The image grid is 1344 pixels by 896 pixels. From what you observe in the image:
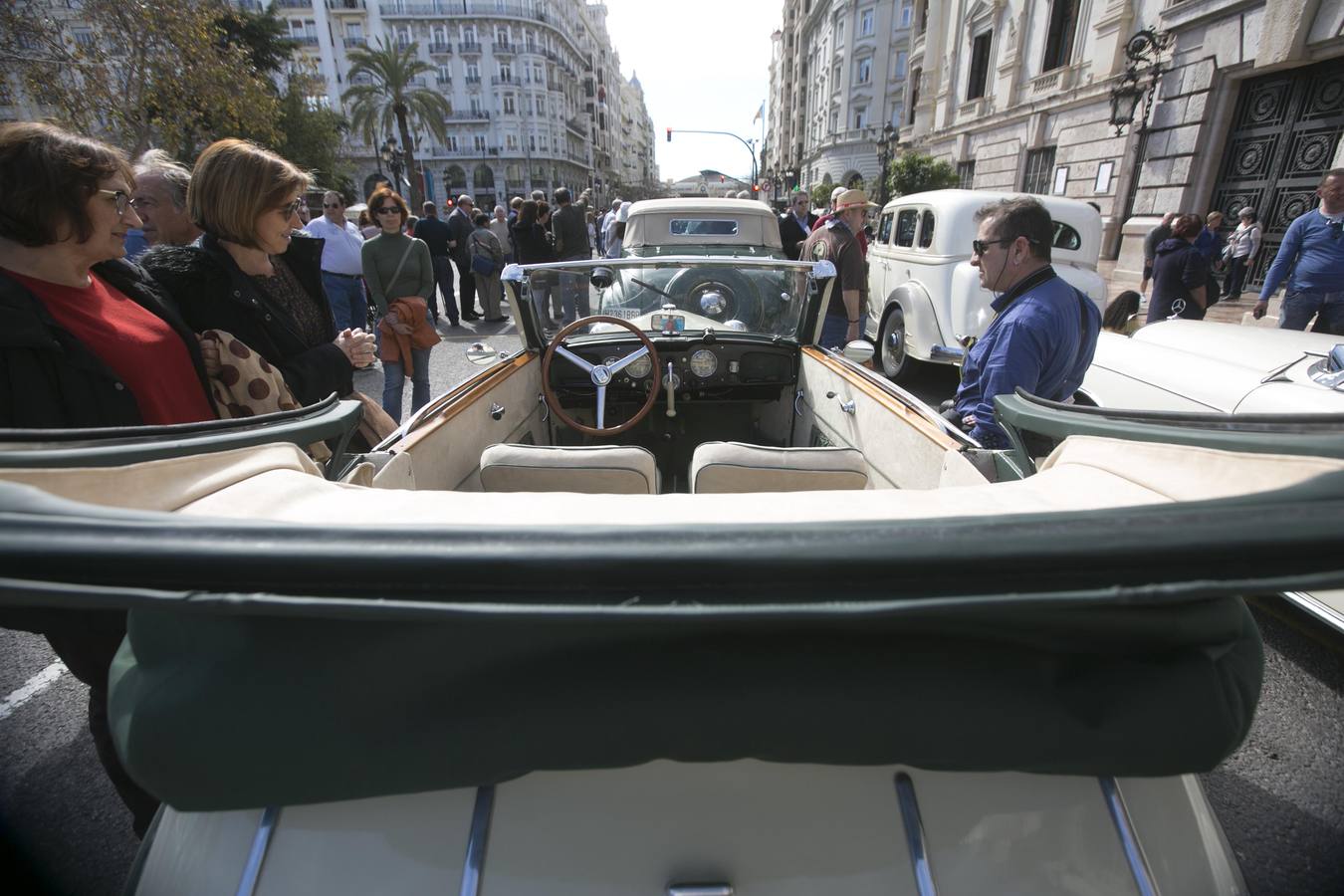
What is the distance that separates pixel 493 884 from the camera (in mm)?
776

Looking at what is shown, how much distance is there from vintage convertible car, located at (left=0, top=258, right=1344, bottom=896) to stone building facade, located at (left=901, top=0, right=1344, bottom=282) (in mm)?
12204

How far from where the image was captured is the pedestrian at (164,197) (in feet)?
7.25

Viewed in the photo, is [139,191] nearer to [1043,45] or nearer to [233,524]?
[233,524]

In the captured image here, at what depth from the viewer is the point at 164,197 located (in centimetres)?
223

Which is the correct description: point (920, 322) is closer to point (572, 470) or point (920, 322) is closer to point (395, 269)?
point (395, 269)

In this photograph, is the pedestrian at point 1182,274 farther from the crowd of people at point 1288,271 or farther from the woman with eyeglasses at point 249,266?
the woman with eyeglasses at point 249,266

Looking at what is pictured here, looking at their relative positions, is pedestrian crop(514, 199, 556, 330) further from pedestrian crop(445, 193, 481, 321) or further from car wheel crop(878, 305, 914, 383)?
car wheel crop(878, 305, 914, 383)

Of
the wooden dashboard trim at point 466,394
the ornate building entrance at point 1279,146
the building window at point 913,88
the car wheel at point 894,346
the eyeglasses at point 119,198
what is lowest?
the car wheel at point 894,346

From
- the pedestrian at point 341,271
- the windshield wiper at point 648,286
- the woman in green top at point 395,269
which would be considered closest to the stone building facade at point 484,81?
the pedestrian at point 341,271

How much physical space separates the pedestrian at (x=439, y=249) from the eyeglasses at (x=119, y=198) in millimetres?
6629

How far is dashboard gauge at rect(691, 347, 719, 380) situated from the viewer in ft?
10.8

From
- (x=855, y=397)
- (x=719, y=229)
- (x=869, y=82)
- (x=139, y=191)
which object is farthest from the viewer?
(x=869, y=82)

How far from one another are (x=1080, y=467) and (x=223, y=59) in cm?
1533

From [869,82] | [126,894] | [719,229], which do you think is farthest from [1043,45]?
[869,82]
